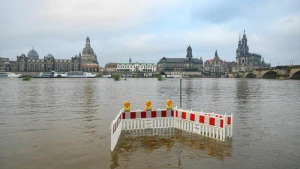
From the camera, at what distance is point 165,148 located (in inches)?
443

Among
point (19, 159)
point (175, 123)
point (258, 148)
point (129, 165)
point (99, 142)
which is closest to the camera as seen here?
point (129, 165)

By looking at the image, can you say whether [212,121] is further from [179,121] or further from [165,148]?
[165,148]

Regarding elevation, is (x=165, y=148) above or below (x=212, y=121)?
below

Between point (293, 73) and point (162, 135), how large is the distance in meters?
127

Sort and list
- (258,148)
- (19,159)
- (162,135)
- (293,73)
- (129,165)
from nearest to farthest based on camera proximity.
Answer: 1. (129,165)
2. (19,159)
3. (258,148)
4. (162,135)
5. (293,73)

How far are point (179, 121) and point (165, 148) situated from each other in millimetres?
3576

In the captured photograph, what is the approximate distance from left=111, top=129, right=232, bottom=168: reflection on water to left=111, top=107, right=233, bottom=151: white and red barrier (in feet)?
1.28

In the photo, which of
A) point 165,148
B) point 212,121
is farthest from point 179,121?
point 165,148

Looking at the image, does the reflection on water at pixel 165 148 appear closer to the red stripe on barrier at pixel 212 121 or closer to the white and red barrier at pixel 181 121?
the white and red barrier at pixel 181 121

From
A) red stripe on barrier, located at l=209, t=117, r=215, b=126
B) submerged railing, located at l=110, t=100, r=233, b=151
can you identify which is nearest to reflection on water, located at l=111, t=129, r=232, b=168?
submerged railing, located at l=110, t=100, r=233, b=151

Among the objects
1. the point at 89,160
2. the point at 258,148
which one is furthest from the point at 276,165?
the point at 89,160

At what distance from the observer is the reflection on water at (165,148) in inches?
388

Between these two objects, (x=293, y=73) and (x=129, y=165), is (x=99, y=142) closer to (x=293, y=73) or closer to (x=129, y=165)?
(x=129, y=165)

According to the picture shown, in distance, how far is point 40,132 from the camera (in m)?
14.3
